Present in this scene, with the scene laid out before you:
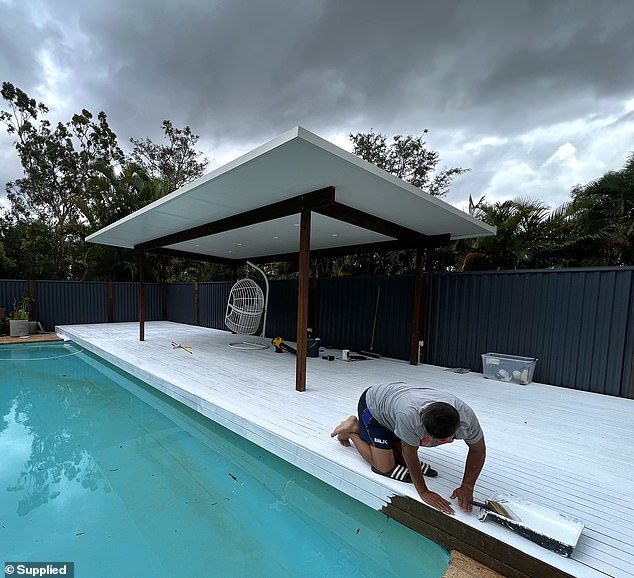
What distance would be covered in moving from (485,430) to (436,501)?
1.36 m

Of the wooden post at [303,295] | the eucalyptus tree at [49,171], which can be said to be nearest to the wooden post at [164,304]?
the eucalyptus tree at [49,171]

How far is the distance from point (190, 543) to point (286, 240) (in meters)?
5.11

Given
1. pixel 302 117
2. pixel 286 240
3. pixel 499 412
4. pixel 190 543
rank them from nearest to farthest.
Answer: pixel 190 543, pixel 499 412, pixel 286 240, pixel 302 117

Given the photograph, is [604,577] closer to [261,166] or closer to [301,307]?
[301,307]

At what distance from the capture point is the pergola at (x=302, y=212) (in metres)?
2.88

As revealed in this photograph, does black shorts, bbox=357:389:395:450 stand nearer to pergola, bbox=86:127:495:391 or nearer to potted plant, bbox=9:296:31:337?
pergola, bbox=86:127:495:391

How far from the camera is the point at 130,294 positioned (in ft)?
37.3

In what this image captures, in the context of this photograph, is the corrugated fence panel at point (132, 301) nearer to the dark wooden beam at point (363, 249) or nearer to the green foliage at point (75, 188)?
the green foliage at point (75, 188)

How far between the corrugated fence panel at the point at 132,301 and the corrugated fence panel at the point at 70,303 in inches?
11.7

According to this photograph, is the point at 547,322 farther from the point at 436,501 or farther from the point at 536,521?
the point at 436,501

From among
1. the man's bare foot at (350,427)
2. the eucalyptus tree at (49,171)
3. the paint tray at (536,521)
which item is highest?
→ the eucalyptus tree at (49,171)

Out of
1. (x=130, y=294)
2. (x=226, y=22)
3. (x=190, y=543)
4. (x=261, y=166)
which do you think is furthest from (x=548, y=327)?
(x=130, y=294)

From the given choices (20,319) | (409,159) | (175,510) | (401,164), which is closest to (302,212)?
(175,510)

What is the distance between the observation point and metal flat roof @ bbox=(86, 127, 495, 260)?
111 inches
